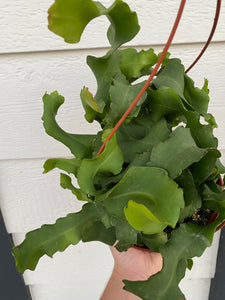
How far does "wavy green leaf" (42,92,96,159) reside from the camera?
398 millimetres

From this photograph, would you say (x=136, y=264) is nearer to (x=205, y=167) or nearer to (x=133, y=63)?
(x=205, y=167)

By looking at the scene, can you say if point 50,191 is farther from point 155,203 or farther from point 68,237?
point 155,203

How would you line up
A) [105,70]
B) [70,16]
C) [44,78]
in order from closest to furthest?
[70,16], [105,70], [44,78]

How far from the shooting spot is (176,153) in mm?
334

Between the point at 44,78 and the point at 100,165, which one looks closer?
the point at 100,165

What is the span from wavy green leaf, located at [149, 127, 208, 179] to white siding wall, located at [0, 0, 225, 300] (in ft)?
0.81

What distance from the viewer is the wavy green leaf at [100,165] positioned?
0.33 metres

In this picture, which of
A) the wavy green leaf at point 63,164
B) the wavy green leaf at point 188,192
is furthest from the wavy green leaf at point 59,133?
the wavy green leaf at point 188,192

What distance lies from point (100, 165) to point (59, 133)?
90 millimetres

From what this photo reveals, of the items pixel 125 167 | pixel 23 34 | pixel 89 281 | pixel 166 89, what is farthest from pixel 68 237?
pixel 89 281

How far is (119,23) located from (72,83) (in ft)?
0.75

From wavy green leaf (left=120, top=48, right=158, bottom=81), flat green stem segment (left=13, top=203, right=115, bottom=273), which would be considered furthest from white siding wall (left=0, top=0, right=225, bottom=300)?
flat green stem segment (left=13, top=203, right=115, bottom=273)

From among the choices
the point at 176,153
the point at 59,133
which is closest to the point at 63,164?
the point at 59,133

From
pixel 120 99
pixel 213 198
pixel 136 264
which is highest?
pixel 120 99
